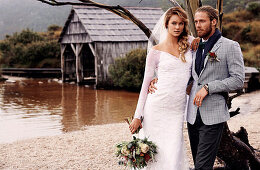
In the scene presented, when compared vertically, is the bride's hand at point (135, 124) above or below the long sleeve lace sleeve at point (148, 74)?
below

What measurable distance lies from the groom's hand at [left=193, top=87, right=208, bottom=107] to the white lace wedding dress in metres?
0.22

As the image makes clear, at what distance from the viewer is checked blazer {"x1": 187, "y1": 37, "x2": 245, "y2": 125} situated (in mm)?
2869

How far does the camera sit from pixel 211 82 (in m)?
2.90

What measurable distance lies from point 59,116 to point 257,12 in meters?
28.1

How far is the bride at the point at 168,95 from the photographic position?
312 cm

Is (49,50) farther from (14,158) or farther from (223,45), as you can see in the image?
(223,45)

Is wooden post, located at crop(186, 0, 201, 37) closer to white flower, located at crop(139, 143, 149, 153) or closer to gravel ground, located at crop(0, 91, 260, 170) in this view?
white flower, located at crop(139, 143, 149, 153)

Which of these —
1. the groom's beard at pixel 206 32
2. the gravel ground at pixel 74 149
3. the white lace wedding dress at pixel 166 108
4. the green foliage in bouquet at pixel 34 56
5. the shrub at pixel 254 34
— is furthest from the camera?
the green foliage in bouquet at pixel 34 56

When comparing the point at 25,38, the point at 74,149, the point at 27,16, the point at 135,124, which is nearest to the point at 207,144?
the point at 135,124

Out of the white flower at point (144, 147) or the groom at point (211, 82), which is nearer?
the groom at point (211, 82)

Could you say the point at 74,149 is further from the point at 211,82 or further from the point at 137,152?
the point at 211,82

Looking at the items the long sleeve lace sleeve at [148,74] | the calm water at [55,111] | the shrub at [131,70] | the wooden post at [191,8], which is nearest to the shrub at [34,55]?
the shrub at [131,70]

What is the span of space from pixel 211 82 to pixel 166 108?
0.50 m

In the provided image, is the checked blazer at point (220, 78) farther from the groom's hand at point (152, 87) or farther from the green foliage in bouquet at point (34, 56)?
the green foliage in bouquet at point (34, 56)
